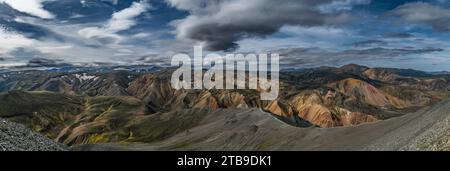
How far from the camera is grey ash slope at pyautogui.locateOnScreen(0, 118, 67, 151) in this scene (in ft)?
143

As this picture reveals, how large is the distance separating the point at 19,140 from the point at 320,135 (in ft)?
225

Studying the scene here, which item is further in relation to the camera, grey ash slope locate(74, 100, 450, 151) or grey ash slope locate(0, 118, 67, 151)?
grey ash slope locate(74, 100, 450, 151)

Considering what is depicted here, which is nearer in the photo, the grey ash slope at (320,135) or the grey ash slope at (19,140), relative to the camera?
the grey ash slope at (19,140)

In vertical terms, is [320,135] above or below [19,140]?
below

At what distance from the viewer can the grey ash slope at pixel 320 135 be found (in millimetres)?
49438

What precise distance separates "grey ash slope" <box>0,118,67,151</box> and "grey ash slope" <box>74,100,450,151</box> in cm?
4552

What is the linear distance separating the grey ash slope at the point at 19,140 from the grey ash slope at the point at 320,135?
45.5m

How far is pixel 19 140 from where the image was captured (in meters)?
47.6

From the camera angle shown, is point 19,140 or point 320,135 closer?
point 19,140

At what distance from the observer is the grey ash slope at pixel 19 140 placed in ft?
143

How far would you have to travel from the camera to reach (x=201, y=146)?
127125 millimetres
